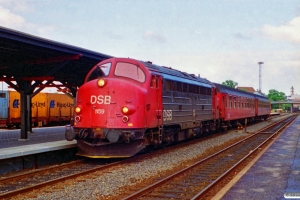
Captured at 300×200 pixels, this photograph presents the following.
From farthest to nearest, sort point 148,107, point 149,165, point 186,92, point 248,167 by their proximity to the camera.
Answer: point 186,92 → point 148,107 → point 149,165 → point 248,167

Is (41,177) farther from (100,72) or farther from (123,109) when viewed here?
(100,72)

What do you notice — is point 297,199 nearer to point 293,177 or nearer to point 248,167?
point 293,177

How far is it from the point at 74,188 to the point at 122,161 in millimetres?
3886

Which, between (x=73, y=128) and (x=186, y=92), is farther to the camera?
(x=186, y=92)

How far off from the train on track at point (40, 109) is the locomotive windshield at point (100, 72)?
1801 cm

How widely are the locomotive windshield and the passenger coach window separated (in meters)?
0.38

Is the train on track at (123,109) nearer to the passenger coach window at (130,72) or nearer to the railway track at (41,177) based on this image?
the passenger coach window at (130,72)

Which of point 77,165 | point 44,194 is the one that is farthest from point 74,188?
point 77,165

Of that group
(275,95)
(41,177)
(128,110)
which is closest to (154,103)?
(128,110)

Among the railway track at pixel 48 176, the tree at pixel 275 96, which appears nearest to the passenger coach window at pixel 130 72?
the railway track at pixel 48 176

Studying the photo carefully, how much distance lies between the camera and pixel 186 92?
16.8 m

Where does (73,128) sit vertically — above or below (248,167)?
above

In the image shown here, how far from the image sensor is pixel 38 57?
15.8 meters

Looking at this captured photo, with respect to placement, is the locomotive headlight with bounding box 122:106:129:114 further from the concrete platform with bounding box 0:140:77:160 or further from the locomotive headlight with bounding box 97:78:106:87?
the concrete platform with bounding box 0:140:77:160
